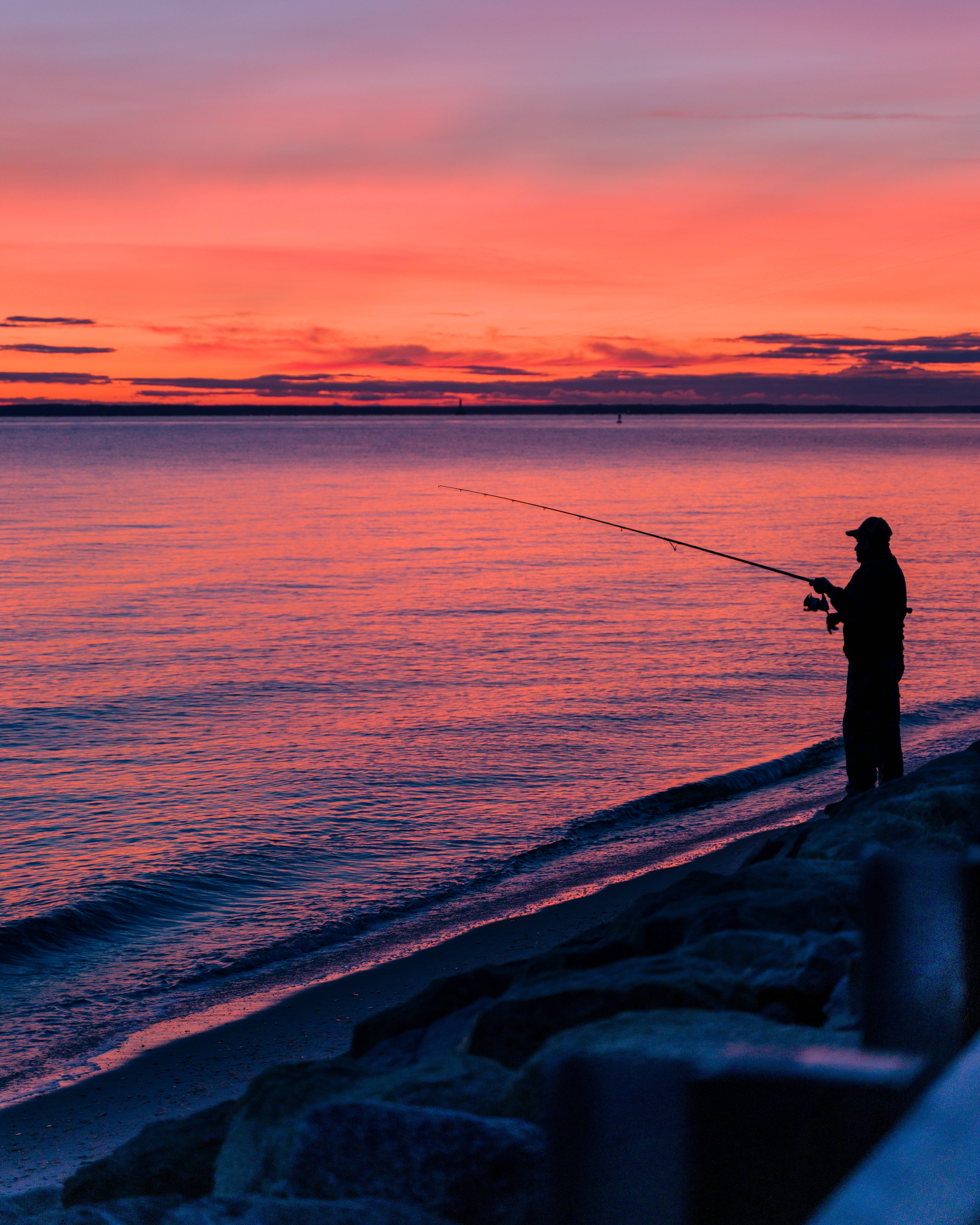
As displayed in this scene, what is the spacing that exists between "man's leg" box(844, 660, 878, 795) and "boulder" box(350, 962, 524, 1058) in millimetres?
3842

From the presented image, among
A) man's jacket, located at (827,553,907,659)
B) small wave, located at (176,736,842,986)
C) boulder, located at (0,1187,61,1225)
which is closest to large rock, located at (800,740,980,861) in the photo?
man's jacket, located at (827,553,907,659)

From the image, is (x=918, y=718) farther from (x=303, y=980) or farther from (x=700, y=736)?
(x=303, y=980)

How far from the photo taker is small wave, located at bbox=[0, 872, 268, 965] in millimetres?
7129

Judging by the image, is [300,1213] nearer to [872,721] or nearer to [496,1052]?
[496,1052]

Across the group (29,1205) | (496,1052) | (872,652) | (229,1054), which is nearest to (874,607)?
(872,652)

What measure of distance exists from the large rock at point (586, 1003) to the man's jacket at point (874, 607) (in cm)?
430

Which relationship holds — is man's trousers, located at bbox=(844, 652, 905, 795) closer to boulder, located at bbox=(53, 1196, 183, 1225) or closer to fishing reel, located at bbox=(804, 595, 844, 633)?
fishing reel, located at bbox=(804, 595, 844, 633)

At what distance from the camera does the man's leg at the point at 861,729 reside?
7.86m

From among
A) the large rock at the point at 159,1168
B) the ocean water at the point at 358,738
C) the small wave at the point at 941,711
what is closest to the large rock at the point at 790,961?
the large rock at the point at 159,1168

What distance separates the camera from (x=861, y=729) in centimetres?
796

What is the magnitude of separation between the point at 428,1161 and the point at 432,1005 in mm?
1783

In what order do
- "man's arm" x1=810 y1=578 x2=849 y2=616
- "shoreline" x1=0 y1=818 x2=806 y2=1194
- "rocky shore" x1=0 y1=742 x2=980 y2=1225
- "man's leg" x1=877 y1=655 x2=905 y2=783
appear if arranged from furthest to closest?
"man's leg" x1=877 y1=655 x2=905 y2=783
"man's arm" x1=810 y1=578 x2=849 y2=616
"shoreline" x1=0 y1=818 x2=806 y2=1194
"rocky shore" x1=0 y1=742 x2=980 y2=1225

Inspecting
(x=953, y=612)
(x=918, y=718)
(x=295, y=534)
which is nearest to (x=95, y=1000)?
(x=918, y=718)

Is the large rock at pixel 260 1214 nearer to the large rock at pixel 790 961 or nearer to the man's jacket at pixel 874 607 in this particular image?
the large rock at pixel 790 961
